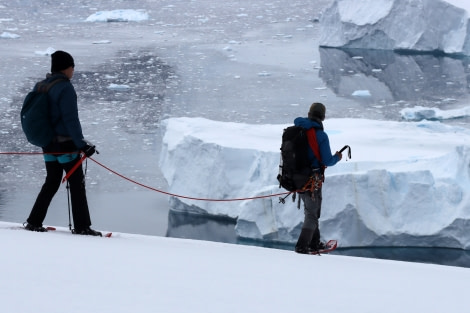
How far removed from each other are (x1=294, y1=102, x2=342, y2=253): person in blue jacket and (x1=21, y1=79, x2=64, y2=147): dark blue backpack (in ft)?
4.34

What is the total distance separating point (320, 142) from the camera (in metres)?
4.37

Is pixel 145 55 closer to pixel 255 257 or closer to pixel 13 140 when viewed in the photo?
pixel 13 140

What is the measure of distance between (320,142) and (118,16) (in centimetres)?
2566

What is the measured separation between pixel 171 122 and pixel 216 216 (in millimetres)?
1977

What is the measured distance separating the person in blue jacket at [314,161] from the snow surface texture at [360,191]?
3.79m

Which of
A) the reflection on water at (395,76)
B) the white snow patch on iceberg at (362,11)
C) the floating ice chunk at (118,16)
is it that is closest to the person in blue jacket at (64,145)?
the reflection on water at (395,76)

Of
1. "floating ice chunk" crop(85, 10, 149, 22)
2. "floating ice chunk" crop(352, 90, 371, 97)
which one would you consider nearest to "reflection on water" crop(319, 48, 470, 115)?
"floating ice chunk" crop(352, 90, 371, 97)

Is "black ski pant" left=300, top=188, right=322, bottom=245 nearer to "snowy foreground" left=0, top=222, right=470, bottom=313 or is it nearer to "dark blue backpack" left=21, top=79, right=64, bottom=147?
"snowy foreground" left=0, top=222, right=470, bottom=313

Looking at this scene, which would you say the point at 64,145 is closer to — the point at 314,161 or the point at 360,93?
the point at 314,161

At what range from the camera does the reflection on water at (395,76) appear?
16406mm

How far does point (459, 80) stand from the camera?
18172 millimetres

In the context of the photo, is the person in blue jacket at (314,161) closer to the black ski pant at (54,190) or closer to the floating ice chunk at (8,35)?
the black ski pant at (54,190)

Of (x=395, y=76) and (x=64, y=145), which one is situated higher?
(x=64, y=145)

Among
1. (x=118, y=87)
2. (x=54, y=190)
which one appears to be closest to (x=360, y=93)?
(x=118, y=87)
